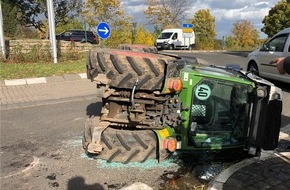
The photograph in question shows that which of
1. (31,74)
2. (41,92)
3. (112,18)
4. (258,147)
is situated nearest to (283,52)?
(258,147)

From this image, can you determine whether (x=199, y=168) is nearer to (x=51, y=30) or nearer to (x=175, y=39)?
(x=51, y=30)

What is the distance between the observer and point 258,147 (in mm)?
3986

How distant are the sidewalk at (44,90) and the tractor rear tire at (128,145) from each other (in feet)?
13.9

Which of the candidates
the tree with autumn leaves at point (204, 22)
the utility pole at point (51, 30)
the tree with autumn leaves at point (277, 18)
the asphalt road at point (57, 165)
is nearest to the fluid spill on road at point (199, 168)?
the asphalt road at point (57, 165)

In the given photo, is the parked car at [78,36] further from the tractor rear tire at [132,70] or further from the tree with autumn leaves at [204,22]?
the tractor rear tire at [132,70]

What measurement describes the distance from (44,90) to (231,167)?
6656 millimetres

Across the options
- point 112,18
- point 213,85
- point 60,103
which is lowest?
point 60,103

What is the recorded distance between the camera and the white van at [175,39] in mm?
33906

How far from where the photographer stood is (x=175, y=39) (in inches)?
1362

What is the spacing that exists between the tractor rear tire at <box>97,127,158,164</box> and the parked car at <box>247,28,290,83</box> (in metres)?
5.90

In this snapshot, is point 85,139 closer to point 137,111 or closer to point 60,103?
point 137,111

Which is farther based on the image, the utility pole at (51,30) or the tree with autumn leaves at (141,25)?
the tree with autumn leaves at (141,25)

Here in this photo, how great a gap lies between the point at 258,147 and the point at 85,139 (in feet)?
7.26

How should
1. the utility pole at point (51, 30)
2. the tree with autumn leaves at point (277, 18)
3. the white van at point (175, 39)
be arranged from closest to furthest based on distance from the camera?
the utility pole at point (51, 30) < the white van at point (175, 39) < the tree with autumn leaves at point (277, 18)
